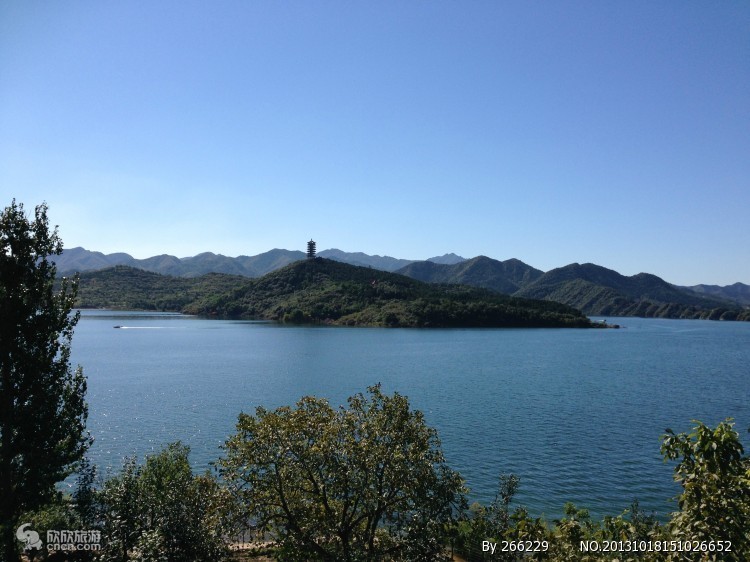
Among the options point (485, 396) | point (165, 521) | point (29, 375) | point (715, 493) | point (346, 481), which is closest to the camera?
point (715, 493)

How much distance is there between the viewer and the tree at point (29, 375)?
20391 millimetres

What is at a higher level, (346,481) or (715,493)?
(715,493)

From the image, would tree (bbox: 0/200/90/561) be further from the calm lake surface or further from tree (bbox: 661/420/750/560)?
tree (bbox: 661/420/750/560)

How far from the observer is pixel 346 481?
18.8 m

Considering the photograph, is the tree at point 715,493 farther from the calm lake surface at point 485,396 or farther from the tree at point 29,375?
the calm lake surface at point 485,396

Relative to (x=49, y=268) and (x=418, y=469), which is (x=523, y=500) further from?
(x=49, y=268)

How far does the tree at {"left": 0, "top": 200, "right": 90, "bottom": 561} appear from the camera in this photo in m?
20.4

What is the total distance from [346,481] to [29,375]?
48.0ft

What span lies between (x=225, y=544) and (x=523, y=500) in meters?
24.9

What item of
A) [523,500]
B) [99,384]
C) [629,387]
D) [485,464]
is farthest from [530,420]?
[99,384]

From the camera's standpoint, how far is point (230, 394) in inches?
2913

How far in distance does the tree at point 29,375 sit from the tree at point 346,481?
8.40 m

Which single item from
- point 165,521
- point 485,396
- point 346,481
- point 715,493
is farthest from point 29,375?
point 485,396

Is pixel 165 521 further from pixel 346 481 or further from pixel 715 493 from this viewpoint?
pixel 715 493
